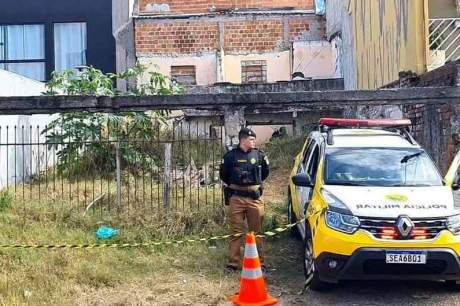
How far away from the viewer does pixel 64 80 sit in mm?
15805

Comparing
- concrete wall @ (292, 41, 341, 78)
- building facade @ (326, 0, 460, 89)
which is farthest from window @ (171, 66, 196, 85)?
building facade @ (326, 0, 460, 89)

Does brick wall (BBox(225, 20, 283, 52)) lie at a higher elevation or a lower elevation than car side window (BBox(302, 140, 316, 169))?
higher

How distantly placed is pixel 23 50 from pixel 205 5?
10523 millimetres

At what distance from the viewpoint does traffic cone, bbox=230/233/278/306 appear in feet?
22.1

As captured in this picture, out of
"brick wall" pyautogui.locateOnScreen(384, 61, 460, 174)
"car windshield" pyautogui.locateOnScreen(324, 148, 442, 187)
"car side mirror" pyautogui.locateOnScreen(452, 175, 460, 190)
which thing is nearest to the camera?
"car windshield" pyautogui.locateOnScreen(324, 148, 442, 187)

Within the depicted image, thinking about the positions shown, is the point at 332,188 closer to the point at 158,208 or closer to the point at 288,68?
the point at 158,208

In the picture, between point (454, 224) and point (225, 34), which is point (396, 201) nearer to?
point (454, 224)

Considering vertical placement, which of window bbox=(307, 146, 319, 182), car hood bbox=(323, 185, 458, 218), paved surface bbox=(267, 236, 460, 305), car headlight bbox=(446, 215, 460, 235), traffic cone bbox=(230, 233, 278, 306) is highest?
window bbox=(307, 146, 319, 182)

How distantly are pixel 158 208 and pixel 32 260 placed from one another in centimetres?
262

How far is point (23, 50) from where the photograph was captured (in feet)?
100

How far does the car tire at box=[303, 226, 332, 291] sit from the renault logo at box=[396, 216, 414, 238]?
1018mm

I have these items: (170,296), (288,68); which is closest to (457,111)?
(170,296)

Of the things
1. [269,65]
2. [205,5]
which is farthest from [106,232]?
[205,5]

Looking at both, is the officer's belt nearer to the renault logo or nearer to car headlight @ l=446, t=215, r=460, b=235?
the renault logo
